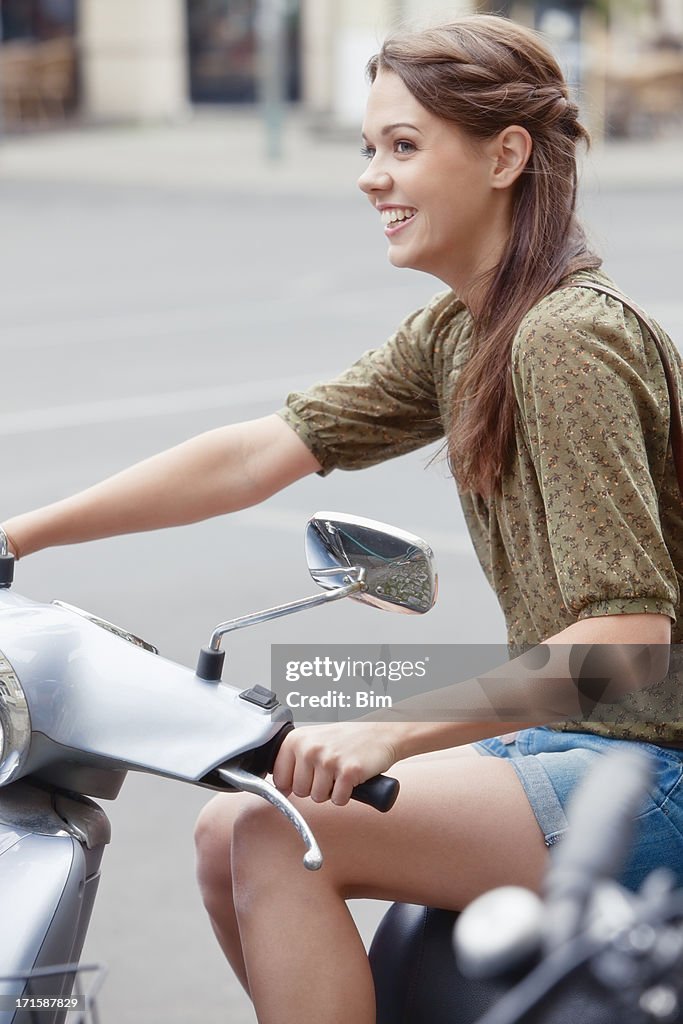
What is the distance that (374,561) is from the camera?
183 centimetres

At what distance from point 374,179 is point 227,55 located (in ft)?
88.6

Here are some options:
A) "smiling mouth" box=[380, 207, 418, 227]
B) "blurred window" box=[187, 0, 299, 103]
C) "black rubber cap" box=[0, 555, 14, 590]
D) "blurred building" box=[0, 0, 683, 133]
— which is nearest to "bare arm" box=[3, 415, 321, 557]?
"black rubber cap" box=[0, 555, 14, 590]

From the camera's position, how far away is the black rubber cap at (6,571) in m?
2.00

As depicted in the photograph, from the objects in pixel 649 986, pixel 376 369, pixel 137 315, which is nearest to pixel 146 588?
pixel 376 369

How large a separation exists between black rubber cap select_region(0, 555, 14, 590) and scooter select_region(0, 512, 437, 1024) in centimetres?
13

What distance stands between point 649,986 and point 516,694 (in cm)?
68

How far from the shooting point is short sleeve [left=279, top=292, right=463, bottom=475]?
243cm

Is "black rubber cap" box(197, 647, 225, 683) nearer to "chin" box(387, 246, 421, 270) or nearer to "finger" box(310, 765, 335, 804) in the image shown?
"finger" box(310, 765, 335, 804)

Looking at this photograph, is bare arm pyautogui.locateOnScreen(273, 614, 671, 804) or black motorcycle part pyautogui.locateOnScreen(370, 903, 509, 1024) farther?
black motorcycle part pyautogui.locateOnScreen(370, 903, 509, 1024)

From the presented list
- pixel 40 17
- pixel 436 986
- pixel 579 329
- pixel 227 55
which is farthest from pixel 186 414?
pixel 227 55

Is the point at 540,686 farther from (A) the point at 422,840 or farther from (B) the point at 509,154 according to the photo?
(B) the point at 509,154

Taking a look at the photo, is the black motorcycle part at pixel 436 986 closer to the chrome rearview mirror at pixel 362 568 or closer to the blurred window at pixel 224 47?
the chrome rearview mirror at pixel 362 568

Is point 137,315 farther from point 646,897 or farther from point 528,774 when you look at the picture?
point 646,897

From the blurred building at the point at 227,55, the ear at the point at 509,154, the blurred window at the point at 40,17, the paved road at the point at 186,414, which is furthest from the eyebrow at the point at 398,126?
the blurred window at the point at 40,17
